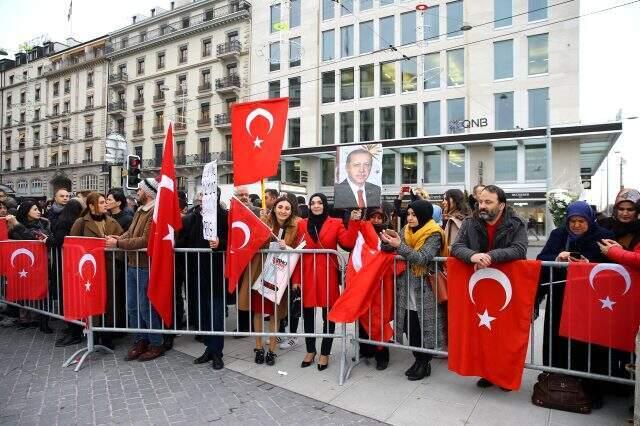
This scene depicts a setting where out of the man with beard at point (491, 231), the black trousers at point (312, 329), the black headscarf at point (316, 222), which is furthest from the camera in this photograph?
the black headscarf at point (316, 222)

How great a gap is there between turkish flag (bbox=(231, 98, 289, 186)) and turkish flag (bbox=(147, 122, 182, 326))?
2.48 feet

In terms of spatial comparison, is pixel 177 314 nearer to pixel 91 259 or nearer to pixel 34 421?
pixel 91 259

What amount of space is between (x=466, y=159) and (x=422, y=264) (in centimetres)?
2713

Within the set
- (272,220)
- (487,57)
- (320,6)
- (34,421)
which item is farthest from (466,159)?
(34,421)

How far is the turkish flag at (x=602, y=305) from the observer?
11.1ft

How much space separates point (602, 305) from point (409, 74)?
96.2 ft

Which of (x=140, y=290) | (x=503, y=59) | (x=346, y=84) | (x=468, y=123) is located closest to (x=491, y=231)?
(x=140, y=290)

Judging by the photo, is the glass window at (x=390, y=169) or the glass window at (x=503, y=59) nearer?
the glass window at (x=503, y=59)

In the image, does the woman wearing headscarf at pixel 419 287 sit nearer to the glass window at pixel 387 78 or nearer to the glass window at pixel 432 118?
the glass window at pixel 432 118

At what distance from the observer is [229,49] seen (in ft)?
132

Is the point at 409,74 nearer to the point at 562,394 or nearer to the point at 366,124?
the point at 366,124

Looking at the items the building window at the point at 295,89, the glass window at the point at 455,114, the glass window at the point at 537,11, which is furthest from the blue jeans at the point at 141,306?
the building window at the point at 295,89

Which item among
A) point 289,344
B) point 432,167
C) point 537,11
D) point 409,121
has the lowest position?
point 289,344

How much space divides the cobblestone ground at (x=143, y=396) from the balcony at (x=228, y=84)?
123 feet
